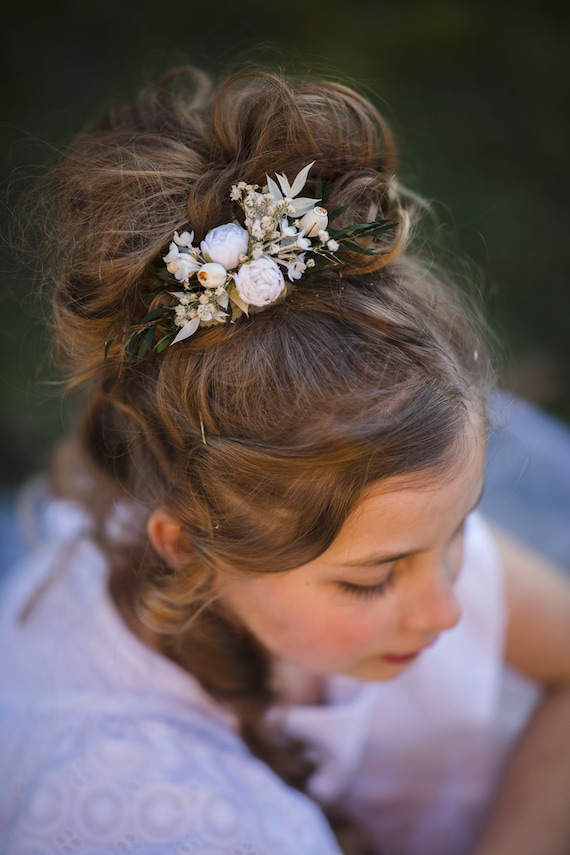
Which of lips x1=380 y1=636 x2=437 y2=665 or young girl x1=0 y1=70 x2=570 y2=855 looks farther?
lips x1=380 y1=636 x2=437 y2=665

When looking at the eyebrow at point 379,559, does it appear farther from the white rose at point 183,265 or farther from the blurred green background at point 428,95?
the blurred green background at point 428,95

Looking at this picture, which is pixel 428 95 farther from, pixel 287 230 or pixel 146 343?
pixel 146 343

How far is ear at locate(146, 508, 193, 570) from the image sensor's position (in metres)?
1.38

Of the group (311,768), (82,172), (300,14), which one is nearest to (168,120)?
(82,172)

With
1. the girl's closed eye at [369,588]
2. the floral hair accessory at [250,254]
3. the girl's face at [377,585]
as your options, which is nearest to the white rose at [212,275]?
the floral hair accessory at [250,254]

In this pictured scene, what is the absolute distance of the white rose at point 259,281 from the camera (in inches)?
43.3

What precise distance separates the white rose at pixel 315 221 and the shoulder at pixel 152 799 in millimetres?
976

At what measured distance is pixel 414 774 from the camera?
6.16ft

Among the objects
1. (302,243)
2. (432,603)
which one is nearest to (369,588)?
(432,603)

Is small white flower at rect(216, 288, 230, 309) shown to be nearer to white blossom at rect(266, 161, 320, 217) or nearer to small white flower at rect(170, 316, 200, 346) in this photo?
small white flower at rect(170, 316, 200, 346)

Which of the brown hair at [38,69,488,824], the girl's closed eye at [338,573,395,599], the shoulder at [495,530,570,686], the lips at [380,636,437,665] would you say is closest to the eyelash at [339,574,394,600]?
the girl's closed eye at [338,573,395,599]

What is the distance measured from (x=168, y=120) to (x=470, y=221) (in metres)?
2.53

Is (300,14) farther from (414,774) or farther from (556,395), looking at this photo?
(414,774)

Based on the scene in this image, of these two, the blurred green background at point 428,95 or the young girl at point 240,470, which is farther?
the blurred green background at point 428,95
